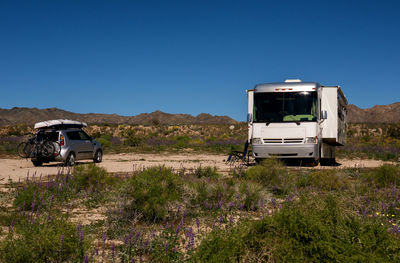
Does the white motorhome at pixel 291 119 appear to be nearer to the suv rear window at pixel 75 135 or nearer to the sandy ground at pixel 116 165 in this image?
the sandy ground at pixel 116 165

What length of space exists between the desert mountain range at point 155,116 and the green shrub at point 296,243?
15682 cm

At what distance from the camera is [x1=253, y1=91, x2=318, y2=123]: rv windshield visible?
45.7 feet

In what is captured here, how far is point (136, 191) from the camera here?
18.1 feet

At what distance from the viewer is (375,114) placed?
171m

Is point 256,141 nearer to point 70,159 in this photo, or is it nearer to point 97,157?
point 70,159

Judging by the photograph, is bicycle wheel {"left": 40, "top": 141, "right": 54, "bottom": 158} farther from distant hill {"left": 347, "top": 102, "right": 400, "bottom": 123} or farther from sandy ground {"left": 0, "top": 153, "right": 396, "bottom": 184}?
distant hill {"left": 347, "top": 102, "right": 400, "bottom": 123}

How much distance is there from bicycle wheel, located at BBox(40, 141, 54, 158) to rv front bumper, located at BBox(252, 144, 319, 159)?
8242 millimetres

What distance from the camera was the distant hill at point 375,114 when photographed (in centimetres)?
16207

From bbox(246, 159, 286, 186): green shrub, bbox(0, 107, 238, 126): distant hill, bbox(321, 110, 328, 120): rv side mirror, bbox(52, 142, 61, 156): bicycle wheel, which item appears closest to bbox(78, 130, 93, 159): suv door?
A: bbox(52, 142, 61, 156): bicycle wheel

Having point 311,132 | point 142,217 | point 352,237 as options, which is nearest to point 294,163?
point 311,132

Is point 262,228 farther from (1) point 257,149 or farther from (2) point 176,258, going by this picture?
(1) point 257,149

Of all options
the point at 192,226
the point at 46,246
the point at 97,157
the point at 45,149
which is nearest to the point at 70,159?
the point at 45,149

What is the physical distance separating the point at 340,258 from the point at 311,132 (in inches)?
436

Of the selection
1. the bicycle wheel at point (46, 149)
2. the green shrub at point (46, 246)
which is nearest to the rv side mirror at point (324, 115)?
the bicycle wheel at point (46, 149)
